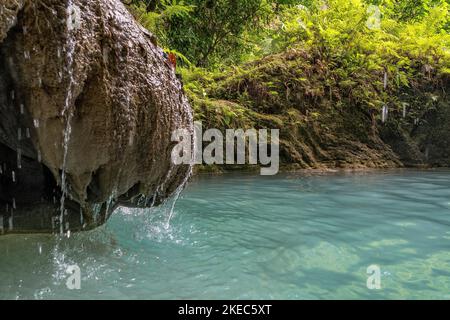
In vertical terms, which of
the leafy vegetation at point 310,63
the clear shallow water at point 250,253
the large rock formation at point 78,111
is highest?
the leafy vegetation at point 310,63

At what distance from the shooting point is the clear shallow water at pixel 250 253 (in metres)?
2.68

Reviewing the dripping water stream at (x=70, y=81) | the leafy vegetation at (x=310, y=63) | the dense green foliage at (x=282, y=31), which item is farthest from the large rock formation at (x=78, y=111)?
the dense green foliage at (x=282, y=31)

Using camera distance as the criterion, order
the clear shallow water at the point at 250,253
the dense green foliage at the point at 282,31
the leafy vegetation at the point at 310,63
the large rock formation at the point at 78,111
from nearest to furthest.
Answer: the large rock formation at the point at 78,111 → the clear shallow water at the point at 250,253 → the leafy vegetation at the point at 310,63 → the dense green foliage at the point at 282,31

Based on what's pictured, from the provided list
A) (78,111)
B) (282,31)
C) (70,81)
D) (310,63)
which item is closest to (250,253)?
(78,111)

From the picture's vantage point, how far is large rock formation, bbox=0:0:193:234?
240 cm

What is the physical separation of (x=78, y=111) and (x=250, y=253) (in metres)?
1.79

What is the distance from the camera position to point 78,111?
8.57 ft

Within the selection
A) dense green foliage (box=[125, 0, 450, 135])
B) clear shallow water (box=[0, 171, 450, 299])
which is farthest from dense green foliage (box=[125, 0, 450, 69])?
clear shallow water (box=[0, 171, 450, 299])

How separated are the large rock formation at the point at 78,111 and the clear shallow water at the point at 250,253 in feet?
1.36

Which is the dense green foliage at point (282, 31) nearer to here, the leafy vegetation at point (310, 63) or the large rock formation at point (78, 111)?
the leafy vegetation at point (310, 63)

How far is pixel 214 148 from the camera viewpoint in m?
9.02

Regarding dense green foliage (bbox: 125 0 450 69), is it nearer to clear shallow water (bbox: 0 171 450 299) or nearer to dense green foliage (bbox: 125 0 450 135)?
dense green foliage (bbox: 125 0 450 135)

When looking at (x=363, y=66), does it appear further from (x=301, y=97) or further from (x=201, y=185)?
(x=201, y=185)

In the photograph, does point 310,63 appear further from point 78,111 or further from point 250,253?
point 78,111
